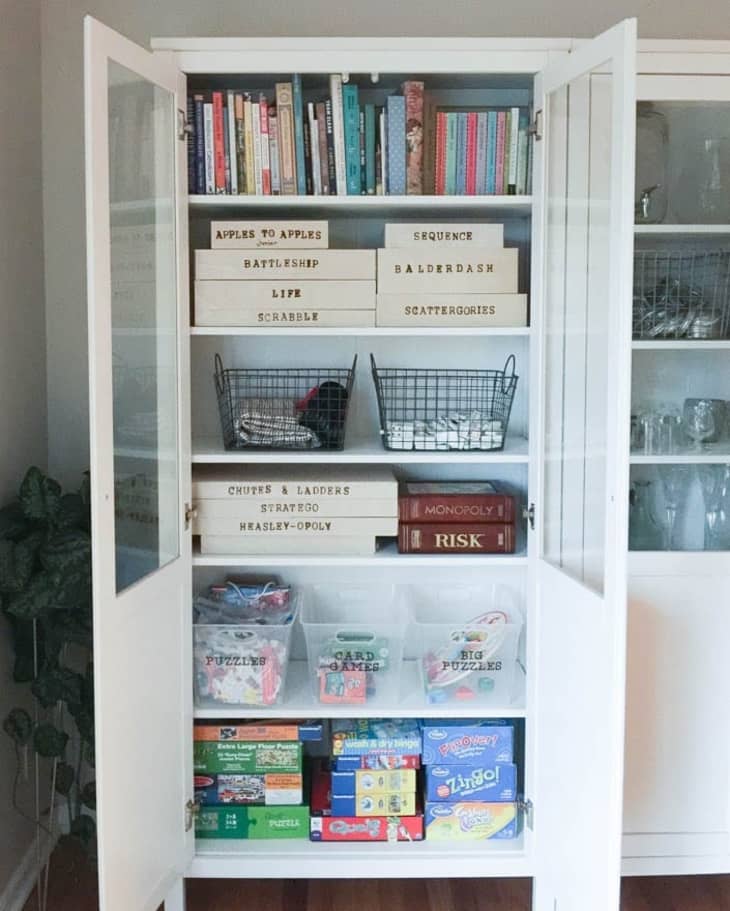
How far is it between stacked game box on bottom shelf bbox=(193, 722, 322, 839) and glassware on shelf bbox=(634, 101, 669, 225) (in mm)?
1504

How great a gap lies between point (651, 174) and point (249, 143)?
0.97 metres

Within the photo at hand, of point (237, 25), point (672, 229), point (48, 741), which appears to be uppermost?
point (237, 25)

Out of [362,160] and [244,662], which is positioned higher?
[362,160]

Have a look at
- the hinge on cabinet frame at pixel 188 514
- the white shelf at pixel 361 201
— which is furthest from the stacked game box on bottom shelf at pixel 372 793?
the white shelf at pixel 361 201

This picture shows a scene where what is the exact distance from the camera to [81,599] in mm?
2092

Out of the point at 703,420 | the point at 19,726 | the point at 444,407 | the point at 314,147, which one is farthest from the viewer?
the point at 444,407

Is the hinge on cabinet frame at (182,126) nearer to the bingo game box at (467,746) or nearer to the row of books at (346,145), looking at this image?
the row of books at (346,145)

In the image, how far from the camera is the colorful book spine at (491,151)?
2279mm

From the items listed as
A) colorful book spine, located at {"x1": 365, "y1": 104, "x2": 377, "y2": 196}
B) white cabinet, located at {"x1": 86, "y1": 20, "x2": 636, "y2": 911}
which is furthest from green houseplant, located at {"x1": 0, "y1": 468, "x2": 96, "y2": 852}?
colorful book spine, located at {"x1": 365, "y1": 104, "x2": 377, "y2": 196}

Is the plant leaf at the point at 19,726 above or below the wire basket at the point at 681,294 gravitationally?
below

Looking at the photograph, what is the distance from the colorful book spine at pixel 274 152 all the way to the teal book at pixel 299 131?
5 cm

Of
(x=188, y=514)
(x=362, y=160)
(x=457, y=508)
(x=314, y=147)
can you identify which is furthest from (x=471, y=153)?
(x=188, y=514)

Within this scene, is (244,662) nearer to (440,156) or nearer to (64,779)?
(64,779)

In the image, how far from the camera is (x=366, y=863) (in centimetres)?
231
